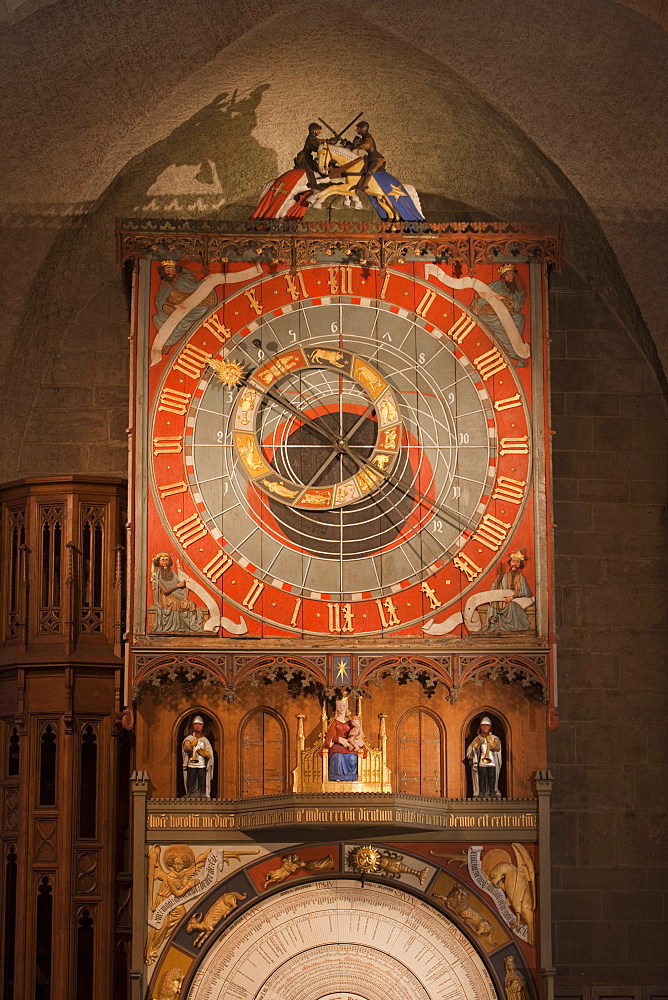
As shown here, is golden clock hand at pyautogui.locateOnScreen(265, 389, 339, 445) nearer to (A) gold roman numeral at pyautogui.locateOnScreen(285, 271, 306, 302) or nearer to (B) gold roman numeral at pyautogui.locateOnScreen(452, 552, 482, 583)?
(A) gold roman numeral at pyautogui.locateOnScreen(285, 271, 306, 302)

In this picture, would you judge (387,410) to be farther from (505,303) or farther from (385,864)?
(385,864)

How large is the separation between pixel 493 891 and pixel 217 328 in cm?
498

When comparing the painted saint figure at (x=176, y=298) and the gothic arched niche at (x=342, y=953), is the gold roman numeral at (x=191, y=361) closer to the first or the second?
the painted saint figure at (x=176, y=298)

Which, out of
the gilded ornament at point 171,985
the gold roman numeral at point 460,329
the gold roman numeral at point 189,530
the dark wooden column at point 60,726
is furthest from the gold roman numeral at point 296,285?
the gilded ornament at point 171,985

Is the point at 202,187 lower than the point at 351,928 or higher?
higher

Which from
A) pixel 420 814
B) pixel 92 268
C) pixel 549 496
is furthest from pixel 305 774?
pixel 92 268

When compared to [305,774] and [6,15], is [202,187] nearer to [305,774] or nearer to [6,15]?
[6,15]

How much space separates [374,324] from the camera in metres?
15.4

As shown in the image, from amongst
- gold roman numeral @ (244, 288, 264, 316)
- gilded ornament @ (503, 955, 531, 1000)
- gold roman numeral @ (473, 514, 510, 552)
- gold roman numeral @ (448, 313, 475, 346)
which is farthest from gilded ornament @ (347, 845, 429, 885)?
gold roman numeral @ (244, 288, 264, 316)

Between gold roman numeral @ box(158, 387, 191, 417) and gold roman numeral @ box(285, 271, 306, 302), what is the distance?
1.26 metres

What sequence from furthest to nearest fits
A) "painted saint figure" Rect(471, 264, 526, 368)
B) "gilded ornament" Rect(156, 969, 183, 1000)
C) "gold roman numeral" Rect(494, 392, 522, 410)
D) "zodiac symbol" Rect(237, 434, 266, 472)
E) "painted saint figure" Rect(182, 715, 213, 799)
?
"painted saint figure" Rect(471, 264, 526, 368), "gold roman numeral" Rect(494, 392, 522, 410), "zodiac symbol" Rect(237, 434, 266, 472), "painted saint figure" Rect(182, 715, 213, 799), "gilded ornament" Rect(156, 969, 183, 1000)

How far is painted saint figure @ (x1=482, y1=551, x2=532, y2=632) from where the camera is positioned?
583 inches

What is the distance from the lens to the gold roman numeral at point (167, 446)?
1512cm

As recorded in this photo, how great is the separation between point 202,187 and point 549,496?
4.59 meters
